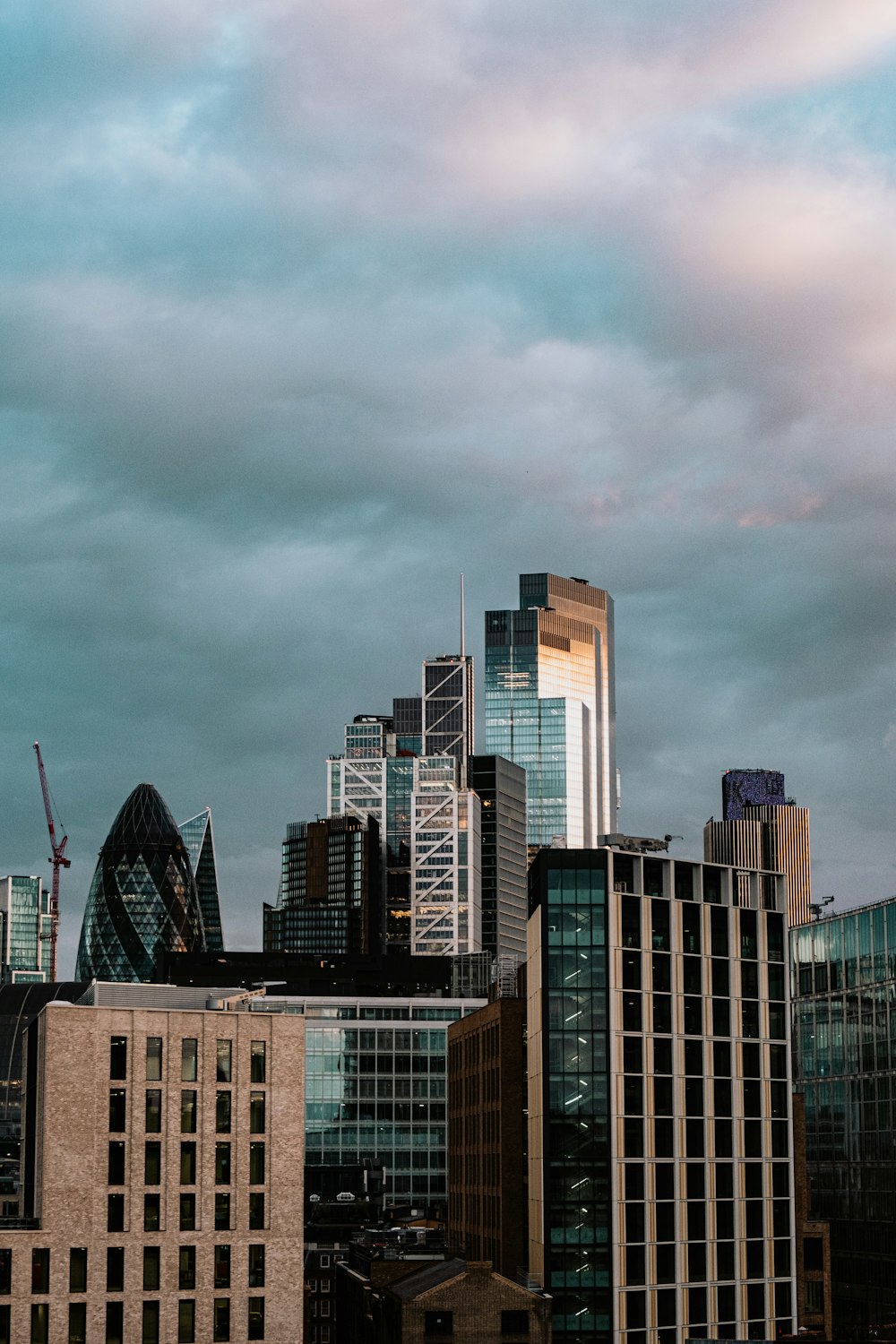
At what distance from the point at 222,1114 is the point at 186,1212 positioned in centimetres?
721

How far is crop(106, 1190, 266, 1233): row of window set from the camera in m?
132

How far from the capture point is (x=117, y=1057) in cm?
13512

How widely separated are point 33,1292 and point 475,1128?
7682 cm

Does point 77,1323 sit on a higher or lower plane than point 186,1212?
lower

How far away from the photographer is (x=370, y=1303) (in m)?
165

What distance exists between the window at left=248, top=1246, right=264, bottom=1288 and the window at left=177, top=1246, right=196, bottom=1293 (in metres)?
4.13

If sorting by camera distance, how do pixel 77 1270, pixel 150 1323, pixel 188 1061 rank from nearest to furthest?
pixel 77 1270
pixel 150 1323
pixel 188 1061

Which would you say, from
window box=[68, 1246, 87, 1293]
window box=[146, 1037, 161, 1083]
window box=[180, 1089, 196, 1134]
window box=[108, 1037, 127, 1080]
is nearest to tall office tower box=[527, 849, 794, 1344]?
window box=[180, 1089, 196, 1134]

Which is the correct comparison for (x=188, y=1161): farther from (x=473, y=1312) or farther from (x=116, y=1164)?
(x=473, y=1312)

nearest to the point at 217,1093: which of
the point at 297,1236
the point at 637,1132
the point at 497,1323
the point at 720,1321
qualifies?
the point at 297,1236

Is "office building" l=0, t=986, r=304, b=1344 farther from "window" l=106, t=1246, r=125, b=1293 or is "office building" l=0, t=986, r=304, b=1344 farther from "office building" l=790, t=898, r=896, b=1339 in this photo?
"office building" l=790, t=898, r=896, b=1339

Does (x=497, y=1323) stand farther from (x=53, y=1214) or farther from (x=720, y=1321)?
(x=53, y=1214)

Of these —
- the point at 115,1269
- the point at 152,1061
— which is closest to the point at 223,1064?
the point at 152,1061

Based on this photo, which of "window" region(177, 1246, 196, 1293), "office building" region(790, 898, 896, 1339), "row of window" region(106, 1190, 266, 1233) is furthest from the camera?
"office building" region(790, 898, 896, 1339)
